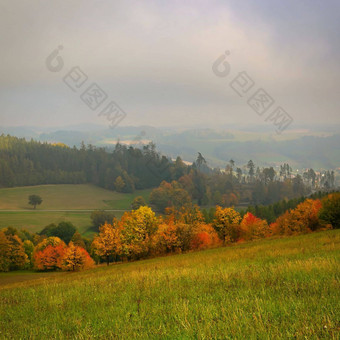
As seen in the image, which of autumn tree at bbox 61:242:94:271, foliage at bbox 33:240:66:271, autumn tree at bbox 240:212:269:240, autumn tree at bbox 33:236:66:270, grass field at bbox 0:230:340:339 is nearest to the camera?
grass field at bbox 0:230:340:339

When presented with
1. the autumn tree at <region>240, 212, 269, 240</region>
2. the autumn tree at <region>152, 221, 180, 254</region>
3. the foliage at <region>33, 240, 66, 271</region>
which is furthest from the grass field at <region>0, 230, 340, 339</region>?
the foliage at <region>33, 240, 66, 271</region>

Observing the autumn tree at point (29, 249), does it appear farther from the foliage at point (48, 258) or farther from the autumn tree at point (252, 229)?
the autumn tree at point (252, 229)

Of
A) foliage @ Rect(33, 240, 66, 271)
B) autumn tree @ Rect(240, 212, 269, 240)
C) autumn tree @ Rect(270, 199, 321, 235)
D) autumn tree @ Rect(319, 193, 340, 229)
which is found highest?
autumn tree @ Rect(319, 193, 340, 229)

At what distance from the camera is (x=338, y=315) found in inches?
213

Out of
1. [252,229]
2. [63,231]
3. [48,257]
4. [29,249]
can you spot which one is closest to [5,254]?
[48,257]

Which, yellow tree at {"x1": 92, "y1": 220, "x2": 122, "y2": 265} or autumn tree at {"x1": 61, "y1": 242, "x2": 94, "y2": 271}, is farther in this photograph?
autumn tree at {"x1": 61, "y1": 242, "x2": 94, "y2": 271}

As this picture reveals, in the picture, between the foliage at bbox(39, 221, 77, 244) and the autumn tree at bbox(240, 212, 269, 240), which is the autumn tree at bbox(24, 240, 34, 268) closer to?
the foliage at bbox(39, 221, 77, 244)

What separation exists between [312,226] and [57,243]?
7805 centimetres

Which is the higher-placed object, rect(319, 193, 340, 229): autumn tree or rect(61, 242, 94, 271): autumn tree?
rect(319, 193, 340, 229): autumn tree

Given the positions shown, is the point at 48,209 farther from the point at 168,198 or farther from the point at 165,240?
the point at 165,240

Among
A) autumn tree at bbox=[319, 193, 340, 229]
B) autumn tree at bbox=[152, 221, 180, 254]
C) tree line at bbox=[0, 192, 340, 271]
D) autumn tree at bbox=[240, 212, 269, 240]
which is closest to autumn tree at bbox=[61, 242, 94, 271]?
tree line at bbox=[0, 192, 340, 271]

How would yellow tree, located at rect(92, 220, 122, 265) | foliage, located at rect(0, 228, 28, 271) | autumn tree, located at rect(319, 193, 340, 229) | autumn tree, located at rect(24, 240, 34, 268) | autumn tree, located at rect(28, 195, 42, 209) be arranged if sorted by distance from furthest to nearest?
autumn tree, located at rect(28, 195, 42, 209), autumn tree, located at rect(24, 240, 34, 268), foliage, located at rect(0, 228, 28, 271), yellow tree, located at rect(92, 220, 122, 265), autumn tree, located at rect(319, 193, 340, 229)

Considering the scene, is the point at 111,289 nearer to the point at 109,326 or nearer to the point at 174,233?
the point at 109,326

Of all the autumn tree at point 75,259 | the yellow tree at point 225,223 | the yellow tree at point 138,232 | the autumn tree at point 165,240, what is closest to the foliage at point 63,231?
the autumn tree at point 75,259
